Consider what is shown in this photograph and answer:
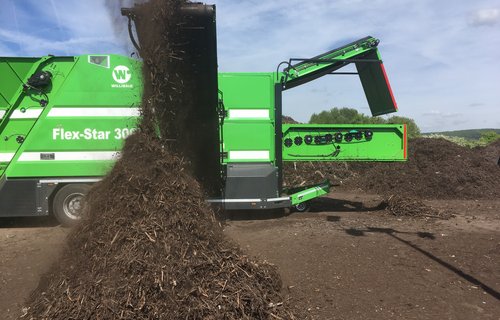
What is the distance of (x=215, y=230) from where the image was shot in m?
4.06

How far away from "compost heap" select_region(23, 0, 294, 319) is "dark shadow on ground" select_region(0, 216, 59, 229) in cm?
479

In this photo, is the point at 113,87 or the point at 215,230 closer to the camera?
the point at 215,230

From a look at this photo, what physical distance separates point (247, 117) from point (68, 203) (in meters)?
3.77

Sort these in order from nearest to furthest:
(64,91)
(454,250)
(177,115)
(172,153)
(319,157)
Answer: (172,153)
(177,115)
(454,250)
(64,91)
(319,157)

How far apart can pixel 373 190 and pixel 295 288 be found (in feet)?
27.0

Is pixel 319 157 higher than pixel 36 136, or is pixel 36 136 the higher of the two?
pixel 36 136

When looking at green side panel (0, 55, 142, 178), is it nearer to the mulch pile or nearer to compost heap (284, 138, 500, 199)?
the mulch pile

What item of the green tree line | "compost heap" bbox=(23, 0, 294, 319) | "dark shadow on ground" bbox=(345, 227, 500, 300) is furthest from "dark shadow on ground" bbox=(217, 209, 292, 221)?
the green tree line

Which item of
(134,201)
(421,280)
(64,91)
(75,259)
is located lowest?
(421,280)

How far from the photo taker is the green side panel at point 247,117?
8094 millimetres

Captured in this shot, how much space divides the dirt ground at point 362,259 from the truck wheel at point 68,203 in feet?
0.86

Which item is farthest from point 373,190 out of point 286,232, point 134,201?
point 134,201

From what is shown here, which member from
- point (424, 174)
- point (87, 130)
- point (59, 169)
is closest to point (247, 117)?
point (87, 130)

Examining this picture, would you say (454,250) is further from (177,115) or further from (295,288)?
(177,115)
